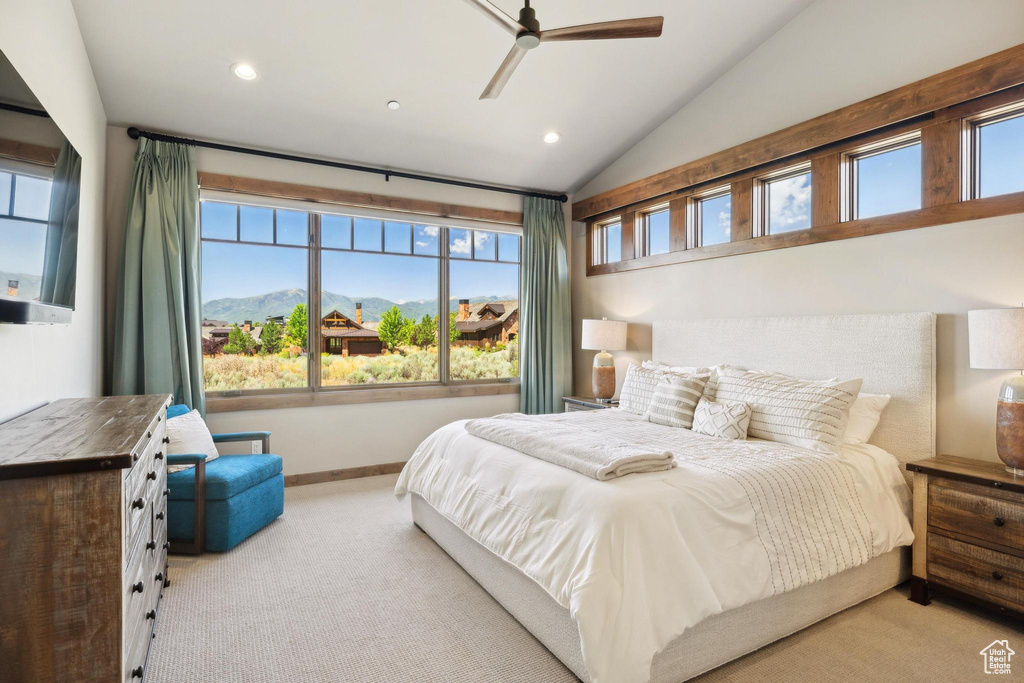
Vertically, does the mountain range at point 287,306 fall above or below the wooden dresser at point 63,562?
above

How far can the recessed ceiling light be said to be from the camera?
11.0 ft

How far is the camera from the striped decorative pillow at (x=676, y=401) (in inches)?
131

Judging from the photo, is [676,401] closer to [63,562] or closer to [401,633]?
[401,633]

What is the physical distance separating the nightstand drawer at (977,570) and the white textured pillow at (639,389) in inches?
67.5

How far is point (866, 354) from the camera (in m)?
3.09

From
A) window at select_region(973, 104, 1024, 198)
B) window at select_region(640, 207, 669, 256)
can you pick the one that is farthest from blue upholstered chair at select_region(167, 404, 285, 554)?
window at select_region(973, 104, 1024, 198)

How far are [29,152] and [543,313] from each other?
427 cm

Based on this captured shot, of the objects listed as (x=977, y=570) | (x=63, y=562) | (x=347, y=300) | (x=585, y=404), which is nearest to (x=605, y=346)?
(x=585, y=404)

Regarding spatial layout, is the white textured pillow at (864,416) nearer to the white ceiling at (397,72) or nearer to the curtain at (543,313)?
the white ceiling at (397,72)

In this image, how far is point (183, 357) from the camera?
3.87 meters

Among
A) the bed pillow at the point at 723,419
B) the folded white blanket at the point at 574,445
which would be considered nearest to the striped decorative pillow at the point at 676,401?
the bed pillow at the point at 723,419

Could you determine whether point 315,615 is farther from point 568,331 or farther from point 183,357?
point 568,331

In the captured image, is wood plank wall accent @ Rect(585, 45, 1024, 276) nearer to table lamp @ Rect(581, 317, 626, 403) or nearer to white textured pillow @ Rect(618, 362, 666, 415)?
table lamp @ Rect(581, 317, 626, 403)

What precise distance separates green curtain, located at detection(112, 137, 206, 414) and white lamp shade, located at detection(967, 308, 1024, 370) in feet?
15.5
